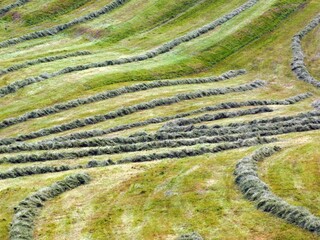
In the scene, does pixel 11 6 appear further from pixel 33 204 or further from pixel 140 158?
pixel 33 204

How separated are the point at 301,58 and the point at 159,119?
2704 centimetres

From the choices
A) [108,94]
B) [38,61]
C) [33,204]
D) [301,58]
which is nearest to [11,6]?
[38,61]

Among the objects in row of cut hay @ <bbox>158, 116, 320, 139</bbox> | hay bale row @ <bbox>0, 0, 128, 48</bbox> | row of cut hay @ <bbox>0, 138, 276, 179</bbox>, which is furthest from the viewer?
hay bale row @ <bbox>0, 0, 128, 48</bbox>

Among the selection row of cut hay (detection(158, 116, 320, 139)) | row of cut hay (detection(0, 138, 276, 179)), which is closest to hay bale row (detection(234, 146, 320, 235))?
row of cut hay (detection(0, 138, 276, 179))

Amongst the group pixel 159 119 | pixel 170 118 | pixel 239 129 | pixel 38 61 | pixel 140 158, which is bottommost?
pixel 239 129

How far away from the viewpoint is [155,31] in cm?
8506

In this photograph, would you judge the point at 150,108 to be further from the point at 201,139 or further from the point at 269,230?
the point at 269,230

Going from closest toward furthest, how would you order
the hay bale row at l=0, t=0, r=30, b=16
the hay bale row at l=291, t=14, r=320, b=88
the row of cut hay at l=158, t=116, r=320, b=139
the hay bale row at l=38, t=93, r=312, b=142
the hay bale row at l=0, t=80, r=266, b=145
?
1. the row of cut hay at l=158, t=116, r=320, b=139
2. the hay bale row at l=38, t=93, r=312, b=142
3. the hay bale row at l=0, t=80, r=266, b=145
4. the hay bale row at l=291, t=14, r=320, b=88
5. the hay bale row at l=0, t=0, r=30, b=16

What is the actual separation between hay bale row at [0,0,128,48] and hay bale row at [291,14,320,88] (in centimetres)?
2917

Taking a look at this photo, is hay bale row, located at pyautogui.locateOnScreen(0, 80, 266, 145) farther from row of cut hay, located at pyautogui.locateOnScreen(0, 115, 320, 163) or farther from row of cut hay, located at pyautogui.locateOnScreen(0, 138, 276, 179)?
row of cut hay, located at pyautogui.locateOnScreen(0, 138, 276, 179)

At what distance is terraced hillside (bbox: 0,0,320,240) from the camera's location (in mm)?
33594

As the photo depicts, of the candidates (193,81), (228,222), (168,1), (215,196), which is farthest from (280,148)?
(168,1)

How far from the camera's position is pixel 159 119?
182 ft

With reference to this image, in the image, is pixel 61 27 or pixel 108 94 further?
pixel 61 27
